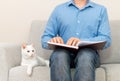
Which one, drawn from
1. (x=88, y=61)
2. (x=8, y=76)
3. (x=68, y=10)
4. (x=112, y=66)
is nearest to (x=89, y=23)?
(x=68, y=10)

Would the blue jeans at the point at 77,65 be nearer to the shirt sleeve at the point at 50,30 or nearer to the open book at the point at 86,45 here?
the open book at the point at 86,45

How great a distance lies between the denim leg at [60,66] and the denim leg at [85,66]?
0.20 ft

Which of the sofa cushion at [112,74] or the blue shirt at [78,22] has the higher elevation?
the blue shirt at [78,22]

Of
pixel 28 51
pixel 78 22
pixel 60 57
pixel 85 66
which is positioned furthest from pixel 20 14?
pixel 85 66

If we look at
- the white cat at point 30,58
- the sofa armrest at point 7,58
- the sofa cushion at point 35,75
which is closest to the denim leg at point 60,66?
the sofa cushion at point 35,75

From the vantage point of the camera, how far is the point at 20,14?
2559 millimetres

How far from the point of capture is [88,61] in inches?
62.1

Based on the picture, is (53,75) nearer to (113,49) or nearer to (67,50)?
(67,50)

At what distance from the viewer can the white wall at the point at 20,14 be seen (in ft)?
8.34

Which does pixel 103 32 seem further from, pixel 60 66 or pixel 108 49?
pixel 60 66

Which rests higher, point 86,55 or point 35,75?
point 86,55

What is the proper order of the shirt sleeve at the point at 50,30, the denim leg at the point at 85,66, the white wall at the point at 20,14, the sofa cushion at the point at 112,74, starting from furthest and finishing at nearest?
the white wall at the point at 20,14
the shirt sleeve at the point at 50,30
the sofa cushion at the point at 112,74
the denim leg at the point at 85,66

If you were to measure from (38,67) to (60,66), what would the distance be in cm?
35

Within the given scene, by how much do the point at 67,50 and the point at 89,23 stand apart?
1.19 feet
